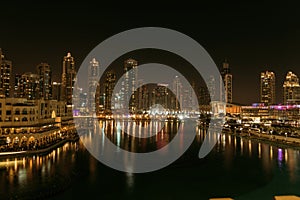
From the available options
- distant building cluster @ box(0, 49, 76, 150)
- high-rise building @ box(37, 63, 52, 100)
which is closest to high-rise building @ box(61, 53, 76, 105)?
high-rise building @ box(37, 63, 52, 100)

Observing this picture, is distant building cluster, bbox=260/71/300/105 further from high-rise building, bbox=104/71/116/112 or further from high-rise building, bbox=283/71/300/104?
high-rise building, bbox=104/71/116/112

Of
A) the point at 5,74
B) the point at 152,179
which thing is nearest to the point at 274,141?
the point at 152,179

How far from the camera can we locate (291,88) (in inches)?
1590

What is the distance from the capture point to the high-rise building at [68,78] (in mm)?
37131

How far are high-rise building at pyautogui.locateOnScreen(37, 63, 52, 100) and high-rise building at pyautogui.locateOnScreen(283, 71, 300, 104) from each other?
30.9 metres

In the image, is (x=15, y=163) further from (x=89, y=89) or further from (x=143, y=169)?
(x=89, y=89)

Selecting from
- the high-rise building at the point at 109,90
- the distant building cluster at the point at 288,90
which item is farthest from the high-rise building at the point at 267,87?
the high-rise building at the point at 109,90

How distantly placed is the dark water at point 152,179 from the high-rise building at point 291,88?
3405 cm

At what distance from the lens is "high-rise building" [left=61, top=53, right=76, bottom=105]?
3713 centimetres

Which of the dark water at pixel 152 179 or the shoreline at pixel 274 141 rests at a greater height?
the shoreline at pixel 274 141

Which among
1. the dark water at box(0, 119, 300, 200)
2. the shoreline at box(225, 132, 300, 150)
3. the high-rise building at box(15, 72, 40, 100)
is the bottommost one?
the dark water at box(0, 119, 300, 200)

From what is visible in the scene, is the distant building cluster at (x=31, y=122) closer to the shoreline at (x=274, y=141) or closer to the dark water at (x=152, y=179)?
the dark water at (x=152, y=179)

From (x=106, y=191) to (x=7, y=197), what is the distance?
5.89 feet

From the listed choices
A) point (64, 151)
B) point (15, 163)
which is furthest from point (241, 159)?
point (15, 163)
